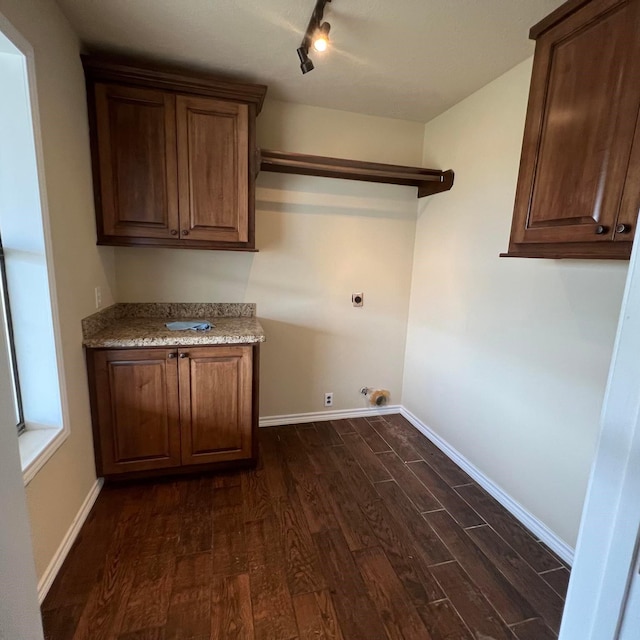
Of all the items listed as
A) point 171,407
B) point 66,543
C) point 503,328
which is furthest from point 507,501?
point 66,543

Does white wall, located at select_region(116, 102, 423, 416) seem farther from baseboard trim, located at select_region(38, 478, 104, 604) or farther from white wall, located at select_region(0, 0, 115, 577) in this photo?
baseboard trim, located at select_region(38, 478, 104, 604)

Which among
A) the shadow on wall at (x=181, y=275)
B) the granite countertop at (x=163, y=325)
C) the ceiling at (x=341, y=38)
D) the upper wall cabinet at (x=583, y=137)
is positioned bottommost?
the granite countertop at (x=163, y=325)

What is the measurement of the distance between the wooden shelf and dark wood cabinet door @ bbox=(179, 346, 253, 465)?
1232mm

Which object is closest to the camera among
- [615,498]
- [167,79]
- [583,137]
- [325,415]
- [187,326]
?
[615,498]

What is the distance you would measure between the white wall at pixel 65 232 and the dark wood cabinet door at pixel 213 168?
0.51 metres

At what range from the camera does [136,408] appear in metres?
2.06

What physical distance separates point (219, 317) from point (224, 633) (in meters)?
1.84

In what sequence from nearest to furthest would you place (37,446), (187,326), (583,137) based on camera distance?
(583,137) → (37,446) → (187,326)

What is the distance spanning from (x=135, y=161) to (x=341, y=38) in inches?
51.3

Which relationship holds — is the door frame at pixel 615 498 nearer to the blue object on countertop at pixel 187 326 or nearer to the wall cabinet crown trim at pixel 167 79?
the blue object on countertop at pixel 187 326

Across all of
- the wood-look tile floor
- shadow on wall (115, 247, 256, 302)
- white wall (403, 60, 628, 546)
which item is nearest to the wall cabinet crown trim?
shadow on wall (115, 247, 256, 302)

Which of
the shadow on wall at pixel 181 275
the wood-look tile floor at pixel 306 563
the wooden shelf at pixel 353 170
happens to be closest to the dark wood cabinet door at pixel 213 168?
the wooden shelf at pixel 353 170

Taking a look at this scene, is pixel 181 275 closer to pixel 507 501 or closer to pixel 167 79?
pixel 167 79

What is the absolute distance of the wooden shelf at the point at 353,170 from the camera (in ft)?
7.58
